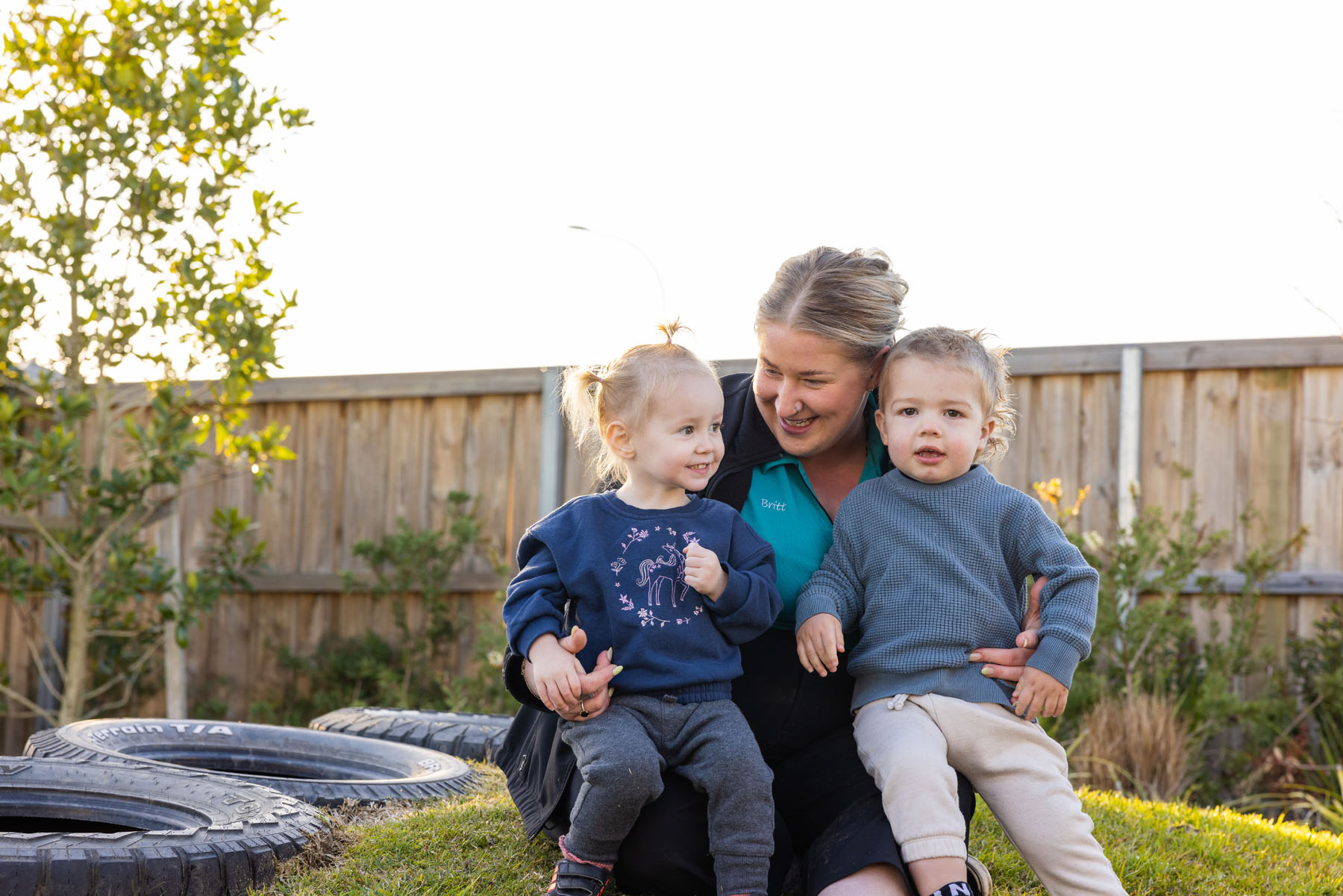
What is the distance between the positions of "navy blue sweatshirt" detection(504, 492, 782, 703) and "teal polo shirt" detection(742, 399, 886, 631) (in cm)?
19

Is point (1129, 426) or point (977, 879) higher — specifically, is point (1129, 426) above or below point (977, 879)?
above

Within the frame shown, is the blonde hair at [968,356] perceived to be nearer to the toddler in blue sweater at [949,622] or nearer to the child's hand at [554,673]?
the toddler in blue sweater at [949,622]

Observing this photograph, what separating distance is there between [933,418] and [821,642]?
54 centimetres

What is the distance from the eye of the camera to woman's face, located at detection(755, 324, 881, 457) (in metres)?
2.71

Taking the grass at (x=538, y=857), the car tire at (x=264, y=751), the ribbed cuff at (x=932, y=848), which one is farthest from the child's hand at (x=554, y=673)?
the car tire at (x=264, y=751)

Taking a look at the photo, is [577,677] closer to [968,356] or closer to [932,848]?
[932,848]

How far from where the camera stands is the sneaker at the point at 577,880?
92.4 inches

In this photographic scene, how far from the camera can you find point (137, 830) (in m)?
2.84

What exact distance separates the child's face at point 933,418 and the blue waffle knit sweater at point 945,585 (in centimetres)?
5

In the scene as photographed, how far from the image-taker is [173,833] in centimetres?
253

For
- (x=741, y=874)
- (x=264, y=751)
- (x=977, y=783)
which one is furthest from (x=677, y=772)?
(x=264, y=751)

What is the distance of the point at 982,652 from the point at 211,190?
482cm

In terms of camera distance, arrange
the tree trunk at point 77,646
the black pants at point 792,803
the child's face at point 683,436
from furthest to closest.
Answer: the tree trunk at point 77,646 → the child's face at point 683,436 → the black pants at point 792,803

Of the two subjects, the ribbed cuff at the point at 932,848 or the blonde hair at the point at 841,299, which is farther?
the blonde hair at the point at 841,299
